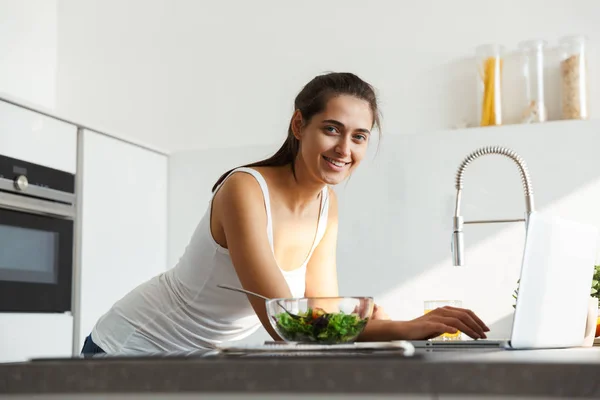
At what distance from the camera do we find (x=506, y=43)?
11.3 ft

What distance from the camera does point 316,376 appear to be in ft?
2.97

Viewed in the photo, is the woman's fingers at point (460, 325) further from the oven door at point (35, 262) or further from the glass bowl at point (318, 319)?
the oven door at point (35, 262)

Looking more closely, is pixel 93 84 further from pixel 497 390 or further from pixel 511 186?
pixel 497 390

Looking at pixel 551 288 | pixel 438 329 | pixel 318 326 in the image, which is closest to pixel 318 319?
pixel 318 326

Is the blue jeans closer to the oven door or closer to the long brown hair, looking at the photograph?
the long brown hair

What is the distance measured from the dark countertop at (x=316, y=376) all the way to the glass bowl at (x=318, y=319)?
285 millimetres

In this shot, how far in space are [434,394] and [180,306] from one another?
1.29 m

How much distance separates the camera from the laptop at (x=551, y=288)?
143cm

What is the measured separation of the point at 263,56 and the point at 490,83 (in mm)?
1062

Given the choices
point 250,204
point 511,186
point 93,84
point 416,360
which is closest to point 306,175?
point 250,204

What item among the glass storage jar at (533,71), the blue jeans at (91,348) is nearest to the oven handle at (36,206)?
the blue jeans at (91,348)

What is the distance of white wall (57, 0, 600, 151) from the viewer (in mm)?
3486

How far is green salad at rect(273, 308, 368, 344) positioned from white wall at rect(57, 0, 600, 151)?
226 cm

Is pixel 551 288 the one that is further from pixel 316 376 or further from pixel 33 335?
pixel 33 335
